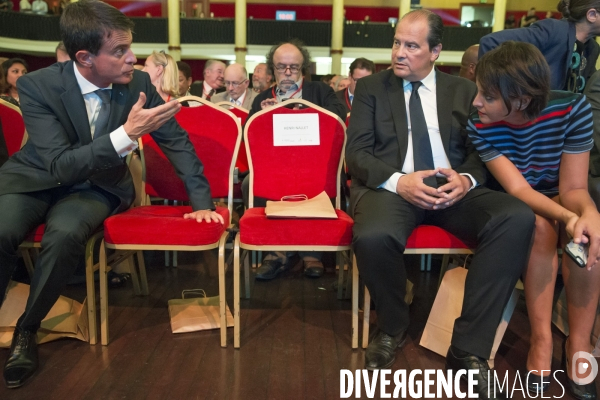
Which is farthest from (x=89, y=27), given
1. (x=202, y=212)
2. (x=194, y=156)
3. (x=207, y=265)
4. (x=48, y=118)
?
(x=207, y=265)

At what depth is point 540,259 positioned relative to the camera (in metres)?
1.86

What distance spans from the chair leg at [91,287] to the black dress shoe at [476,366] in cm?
137

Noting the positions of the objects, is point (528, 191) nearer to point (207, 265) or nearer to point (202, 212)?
point (202, 212)

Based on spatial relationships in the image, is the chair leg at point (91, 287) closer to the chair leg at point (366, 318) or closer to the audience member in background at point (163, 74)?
the chair leg at point (366, 318)

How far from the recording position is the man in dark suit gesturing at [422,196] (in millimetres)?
1821

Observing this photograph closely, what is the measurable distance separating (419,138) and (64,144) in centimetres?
140

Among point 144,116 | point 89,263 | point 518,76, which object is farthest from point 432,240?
point 89,263

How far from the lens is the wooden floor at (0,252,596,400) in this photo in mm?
1782

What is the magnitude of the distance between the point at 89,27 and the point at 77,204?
671 mm

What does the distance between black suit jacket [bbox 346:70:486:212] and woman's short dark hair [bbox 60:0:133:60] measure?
41.1 inches

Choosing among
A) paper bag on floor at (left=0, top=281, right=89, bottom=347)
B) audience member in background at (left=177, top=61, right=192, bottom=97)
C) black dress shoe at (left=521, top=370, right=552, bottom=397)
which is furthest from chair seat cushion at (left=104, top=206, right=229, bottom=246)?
audience member in background at (left=177, top=61, right=192, bottom=97)

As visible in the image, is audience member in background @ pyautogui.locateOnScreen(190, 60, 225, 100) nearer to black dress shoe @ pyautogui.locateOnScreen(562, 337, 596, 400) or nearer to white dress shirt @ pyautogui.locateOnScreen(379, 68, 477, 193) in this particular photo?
white dress shirt @ pyautogui.locateOnScreen(379, 68, 477, 193)

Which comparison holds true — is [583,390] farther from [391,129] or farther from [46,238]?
[46,238]

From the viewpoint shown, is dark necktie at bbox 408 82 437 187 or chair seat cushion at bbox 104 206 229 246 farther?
dark necktie at bbox 408 82 437 187
